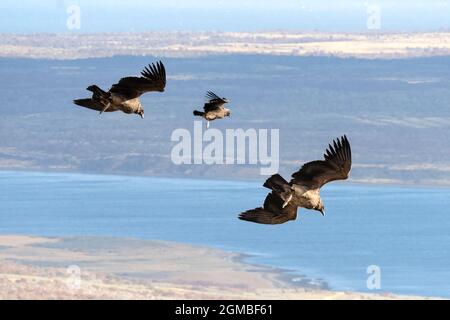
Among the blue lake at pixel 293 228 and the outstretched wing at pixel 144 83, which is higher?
the outstretched wing at pixel 144 83

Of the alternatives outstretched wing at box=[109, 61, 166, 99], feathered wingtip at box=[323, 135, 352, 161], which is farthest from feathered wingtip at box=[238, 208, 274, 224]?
outstretched wing at box=[109, 61, 166, 99]

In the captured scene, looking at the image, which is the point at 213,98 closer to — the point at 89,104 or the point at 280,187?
the point at 89,104

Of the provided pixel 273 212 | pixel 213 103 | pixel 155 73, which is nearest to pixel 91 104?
pixel 155 73

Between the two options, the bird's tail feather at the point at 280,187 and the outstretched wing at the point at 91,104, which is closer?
the bird's tail feather at the point at 280,187

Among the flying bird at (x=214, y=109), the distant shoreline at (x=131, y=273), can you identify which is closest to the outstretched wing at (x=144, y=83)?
the flying bird at (x=214, y=109)

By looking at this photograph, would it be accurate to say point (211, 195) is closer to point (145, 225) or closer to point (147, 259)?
point (145, 225)

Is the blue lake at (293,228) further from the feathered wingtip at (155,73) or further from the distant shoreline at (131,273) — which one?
the feathered wingtip at (155,73)

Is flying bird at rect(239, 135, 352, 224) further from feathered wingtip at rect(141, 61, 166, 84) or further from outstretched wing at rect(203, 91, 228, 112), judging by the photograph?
feathered wingtip at rect(141, 61, 166, 84)
